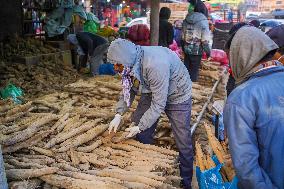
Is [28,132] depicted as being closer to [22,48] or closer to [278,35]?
[278,35]

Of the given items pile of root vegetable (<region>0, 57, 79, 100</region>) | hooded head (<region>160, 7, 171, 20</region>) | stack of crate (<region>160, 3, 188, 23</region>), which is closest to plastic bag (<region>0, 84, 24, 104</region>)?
pile of root vegetable (<region>0, 57, 79, 100</region>)

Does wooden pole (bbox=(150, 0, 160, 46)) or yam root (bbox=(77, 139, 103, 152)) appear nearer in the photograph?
yam root (bbox=(77, 139, 103, 152))

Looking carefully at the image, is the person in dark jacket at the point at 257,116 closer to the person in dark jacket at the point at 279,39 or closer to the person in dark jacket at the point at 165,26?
the person in dark jacket at the point at 279,39

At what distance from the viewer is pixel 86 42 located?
29.9 ft

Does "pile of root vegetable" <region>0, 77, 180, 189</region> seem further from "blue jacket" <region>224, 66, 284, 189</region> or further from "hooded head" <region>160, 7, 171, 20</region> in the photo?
"hooded head" <region>160, 7, 171, 20</region>

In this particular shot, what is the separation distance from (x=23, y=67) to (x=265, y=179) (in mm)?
7364

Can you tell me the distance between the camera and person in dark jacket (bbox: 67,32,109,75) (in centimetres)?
916

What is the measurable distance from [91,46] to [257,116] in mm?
7489

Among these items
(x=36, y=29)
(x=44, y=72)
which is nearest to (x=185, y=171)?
(x=44, y=72)

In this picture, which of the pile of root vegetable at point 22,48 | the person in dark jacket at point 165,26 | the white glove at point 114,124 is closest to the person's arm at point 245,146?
the white glove at point 114,124

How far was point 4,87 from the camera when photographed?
22.7 ft

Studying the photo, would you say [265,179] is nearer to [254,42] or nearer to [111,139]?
[254,42]

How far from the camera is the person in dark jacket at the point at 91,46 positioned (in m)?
9.16

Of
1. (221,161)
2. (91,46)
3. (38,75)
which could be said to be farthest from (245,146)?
(91,46)
